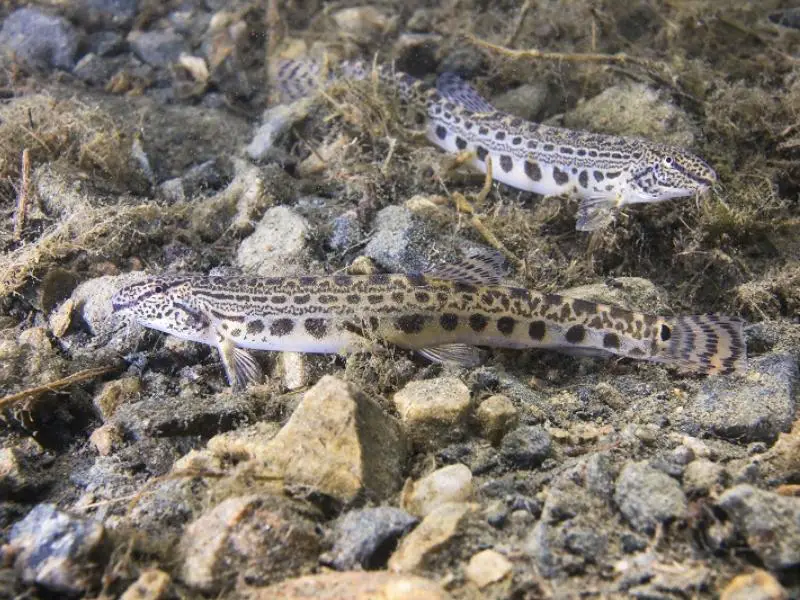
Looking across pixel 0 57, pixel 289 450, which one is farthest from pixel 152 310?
pixel 0 57

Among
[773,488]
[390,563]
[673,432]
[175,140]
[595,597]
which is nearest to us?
[595,597]

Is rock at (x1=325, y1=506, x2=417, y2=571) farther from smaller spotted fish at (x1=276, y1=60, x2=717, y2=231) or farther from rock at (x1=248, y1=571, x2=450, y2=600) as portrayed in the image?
smaller spotted fish at (x1=276, y1=60, x2=717, y2=231)

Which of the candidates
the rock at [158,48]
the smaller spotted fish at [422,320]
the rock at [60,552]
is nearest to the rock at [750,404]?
the smaller spotted fish at [422,320]

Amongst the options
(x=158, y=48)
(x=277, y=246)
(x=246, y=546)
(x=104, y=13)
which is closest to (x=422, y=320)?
(x=277, y=246)

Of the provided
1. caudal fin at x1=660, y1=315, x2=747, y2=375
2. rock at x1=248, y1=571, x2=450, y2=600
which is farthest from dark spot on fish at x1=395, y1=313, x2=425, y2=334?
rock at x1=248, y1=571, x2=450, y2=600

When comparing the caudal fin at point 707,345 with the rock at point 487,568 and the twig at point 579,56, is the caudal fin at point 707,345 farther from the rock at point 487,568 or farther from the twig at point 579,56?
the twig at point 579,56

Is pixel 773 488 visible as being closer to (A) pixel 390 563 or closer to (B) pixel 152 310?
(A) pixel 390 563
